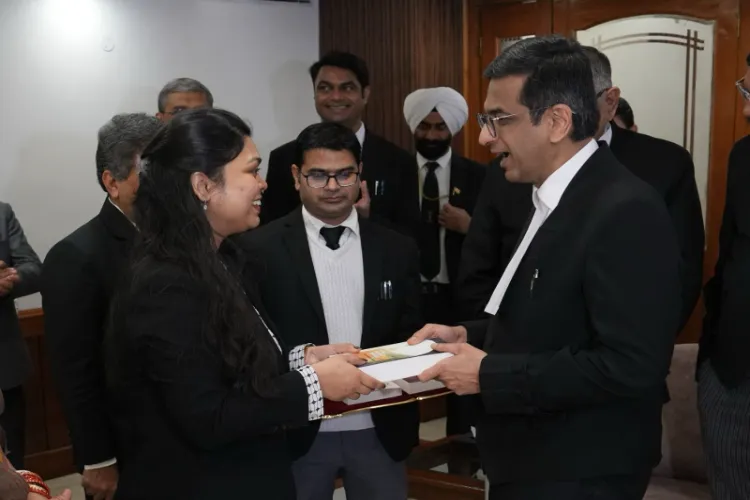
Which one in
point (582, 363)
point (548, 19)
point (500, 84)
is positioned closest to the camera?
point (582, 363)

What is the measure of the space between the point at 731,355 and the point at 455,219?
1.62m

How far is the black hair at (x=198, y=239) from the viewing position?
1476 mm

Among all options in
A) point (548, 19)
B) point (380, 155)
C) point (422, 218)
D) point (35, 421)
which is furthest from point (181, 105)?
point (548, 19)

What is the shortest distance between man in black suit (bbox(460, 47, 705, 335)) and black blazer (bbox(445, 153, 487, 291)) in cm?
94

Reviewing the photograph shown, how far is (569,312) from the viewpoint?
1.51 meters

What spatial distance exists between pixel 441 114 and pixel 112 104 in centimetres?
168

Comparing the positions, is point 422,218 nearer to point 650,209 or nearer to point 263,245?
point 263,245

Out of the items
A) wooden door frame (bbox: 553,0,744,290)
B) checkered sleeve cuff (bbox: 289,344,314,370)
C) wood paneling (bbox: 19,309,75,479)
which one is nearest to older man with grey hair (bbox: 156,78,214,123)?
wood paneling (bbox: 19,309,75,479)

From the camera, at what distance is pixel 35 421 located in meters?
3.82

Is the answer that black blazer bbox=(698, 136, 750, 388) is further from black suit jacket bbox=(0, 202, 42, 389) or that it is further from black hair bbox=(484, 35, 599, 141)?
black suit jacket bbox=(0, 202, 42, 389)

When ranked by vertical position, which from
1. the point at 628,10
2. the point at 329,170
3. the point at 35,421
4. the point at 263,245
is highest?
the point at 628,10

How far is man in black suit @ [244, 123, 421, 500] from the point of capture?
222 centimetres

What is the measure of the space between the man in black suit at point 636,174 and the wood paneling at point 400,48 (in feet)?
6.97

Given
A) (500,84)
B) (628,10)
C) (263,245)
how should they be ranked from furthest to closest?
(628,10) → (263,245) → (500,84)
